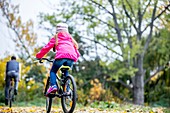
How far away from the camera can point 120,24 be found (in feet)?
69.7

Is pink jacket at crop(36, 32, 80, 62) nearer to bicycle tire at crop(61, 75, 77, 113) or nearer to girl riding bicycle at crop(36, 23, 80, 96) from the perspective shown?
girl riding bicycle at crop(36, 23, 80, 96)

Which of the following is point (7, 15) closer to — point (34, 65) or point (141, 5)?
point (34, 65)

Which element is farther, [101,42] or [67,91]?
[101,42]

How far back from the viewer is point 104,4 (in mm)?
20234

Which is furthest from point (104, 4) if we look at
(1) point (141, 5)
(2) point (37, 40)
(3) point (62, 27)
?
(3) point (62, 27)

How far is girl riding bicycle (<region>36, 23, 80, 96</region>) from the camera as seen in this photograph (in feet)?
21.2

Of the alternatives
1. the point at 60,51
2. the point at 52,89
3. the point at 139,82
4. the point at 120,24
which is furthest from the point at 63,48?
the point at 120,24

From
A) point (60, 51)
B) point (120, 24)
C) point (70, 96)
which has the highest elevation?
point (120, 24)

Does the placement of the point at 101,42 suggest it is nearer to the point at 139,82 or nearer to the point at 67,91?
the point at 139,82

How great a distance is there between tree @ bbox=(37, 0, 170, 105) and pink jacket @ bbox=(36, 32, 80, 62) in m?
12.7

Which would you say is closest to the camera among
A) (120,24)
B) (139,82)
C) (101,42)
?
(139,82)

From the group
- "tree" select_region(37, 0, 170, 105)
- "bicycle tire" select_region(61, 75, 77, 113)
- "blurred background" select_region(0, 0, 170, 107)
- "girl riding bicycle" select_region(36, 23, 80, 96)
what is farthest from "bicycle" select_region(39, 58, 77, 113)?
"tree" select_region(37, 0, 170, 105)

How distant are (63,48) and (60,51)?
0.08 metres

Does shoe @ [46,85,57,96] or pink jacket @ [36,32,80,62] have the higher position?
pink jacket @ [36,32,80,62]
